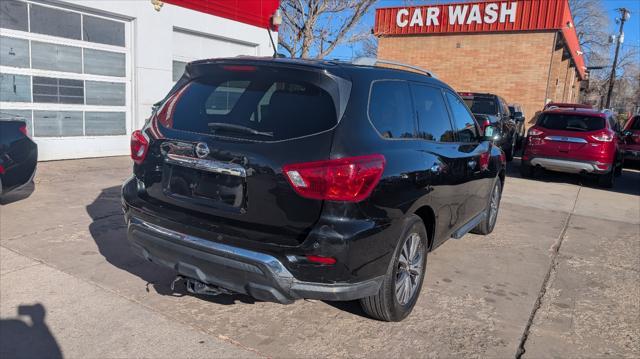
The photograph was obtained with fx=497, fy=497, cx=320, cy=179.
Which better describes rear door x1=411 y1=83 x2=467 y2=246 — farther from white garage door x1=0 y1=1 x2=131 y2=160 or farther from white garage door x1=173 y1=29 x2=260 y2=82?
white garage door x1=173 y1=29 x2=260 y2=82

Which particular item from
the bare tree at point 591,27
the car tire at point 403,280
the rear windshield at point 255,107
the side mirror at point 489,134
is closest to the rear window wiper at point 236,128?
the rear windshield at point 255,107

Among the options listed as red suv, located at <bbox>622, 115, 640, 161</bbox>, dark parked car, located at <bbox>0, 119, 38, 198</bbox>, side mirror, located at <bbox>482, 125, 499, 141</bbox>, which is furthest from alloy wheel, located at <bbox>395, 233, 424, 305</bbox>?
red suv, located at <bbox>622, 115, 640, 161</bbox>

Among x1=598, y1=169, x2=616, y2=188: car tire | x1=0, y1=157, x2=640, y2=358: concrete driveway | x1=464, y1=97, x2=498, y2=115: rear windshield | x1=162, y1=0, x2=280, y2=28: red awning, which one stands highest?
x1=162, y1=0, x2=280, y2=28: red awning

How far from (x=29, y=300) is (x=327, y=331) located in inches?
86.5

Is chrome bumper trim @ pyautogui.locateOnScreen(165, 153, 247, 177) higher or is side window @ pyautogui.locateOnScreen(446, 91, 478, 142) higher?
side window @ pyautogui.locateOnScreen(446, 91, 478, 142)

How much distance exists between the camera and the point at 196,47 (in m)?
12.1

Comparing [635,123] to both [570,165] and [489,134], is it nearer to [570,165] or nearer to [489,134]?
[570,165]

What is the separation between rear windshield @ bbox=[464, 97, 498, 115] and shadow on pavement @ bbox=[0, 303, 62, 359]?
11524mm

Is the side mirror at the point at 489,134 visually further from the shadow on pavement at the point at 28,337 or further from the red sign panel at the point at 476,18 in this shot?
the red sign panel at the point at 476,18

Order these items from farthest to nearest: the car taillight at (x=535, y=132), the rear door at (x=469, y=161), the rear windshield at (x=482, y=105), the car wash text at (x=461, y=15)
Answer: the car wash text at (x=461, y=15), the rear windshield at (x=482, y=105), the car taillight at (x=535, y=132), the rear door at (x=469, y=161)

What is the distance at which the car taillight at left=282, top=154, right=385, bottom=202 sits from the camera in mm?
2793

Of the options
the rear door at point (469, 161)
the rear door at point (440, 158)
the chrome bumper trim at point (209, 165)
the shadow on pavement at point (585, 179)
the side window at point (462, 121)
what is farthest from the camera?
the shadow on pavement at point (585, 179)

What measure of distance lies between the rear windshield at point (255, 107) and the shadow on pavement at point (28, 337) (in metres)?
1.58

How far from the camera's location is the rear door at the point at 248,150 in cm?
286
